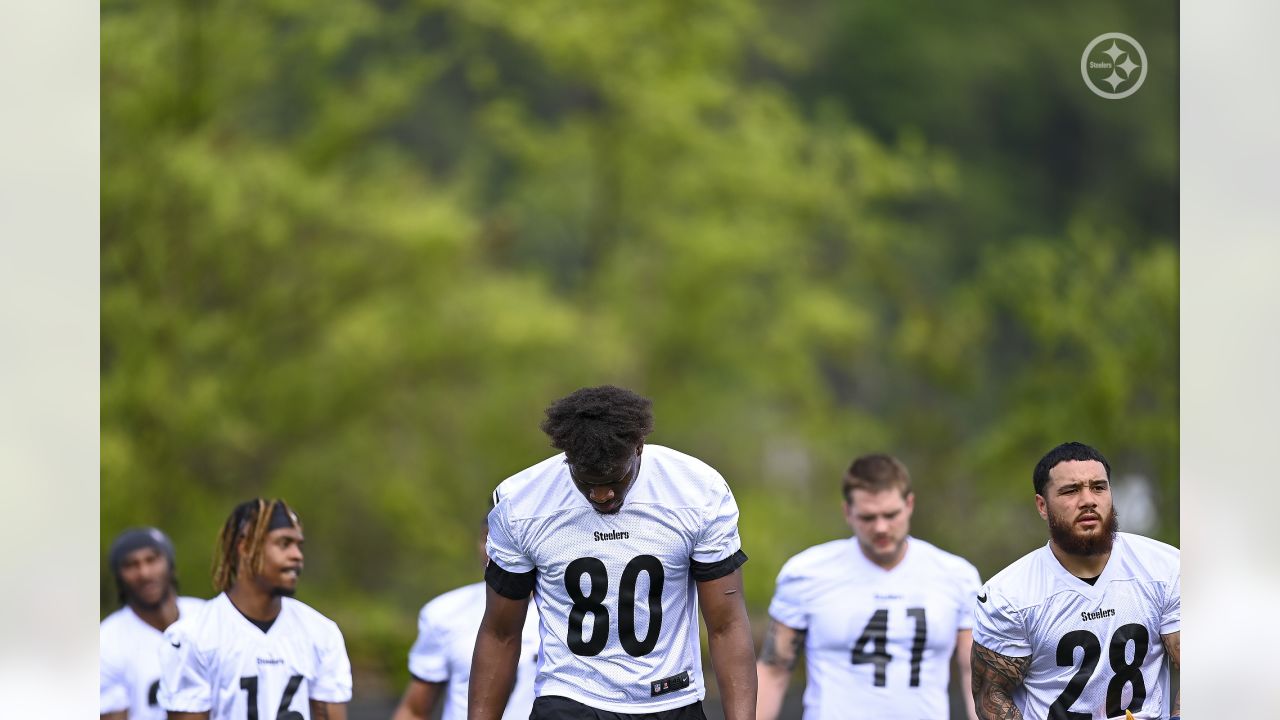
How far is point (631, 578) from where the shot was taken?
513cm

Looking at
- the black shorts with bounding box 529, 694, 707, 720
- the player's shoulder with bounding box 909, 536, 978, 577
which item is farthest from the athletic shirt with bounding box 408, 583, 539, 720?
the player's shoulder with bounding box 909, 536, 978, 577

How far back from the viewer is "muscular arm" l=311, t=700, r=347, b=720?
245 inches

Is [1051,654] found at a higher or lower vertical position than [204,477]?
lower

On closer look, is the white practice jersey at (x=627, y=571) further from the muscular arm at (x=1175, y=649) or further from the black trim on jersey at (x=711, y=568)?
the muscular arm at (x=1175, y=649)

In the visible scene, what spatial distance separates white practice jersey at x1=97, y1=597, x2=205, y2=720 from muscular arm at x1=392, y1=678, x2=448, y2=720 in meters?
1.03

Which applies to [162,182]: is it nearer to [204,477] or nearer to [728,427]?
[204,477]

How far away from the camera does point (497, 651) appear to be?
5.36 metres

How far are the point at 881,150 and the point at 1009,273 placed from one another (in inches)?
81.3

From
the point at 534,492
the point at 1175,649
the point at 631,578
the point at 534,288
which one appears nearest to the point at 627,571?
the point at 631,578

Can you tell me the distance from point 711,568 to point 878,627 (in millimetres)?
1995

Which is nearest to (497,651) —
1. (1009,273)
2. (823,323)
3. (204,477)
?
(204,477)

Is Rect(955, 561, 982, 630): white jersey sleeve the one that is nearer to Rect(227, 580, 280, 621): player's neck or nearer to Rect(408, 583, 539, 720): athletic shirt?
Rect(408, 583, 539, 720): athletic shirt

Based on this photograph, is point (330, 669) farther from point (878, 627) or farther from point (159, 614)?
point (878, 627)
